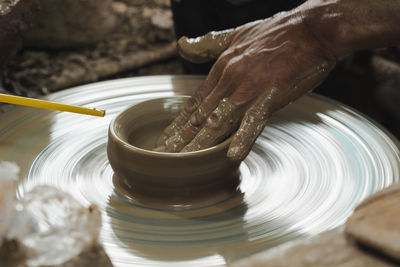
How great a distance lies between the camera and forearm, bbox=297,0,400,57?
146cm

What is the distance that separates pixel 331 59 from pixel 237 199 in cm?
56

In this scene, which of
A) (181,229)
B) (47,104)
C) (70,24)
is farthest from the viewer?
(70,24)

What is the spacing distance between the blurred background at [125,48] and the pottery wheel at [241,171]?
21.1 inches

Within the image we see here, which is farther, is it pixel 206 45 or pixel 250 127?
pixel 206 45

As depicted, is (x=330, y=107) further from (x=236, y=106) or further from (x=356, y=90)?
(x=356, y=90)

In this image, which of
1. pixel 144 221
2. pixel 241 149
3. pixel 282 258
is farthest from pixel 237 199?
pixel 282 258

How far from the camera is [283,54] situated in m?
1.50

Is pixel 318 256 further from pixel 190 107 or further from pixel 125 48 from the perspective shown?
pixel 125 48

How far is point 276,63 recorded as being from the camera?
1.48 m

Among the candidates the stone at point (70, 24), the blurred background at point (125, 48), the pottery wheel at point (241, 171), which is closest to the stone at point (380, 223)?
the pottery wheel at point (241, 171)

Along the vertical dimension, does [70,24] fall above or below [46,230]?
above

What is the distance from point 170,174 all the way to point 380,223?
2.03 ft

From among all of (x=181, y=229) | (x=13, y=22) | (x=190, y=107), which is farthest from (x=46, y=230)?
(x=13, y=22)

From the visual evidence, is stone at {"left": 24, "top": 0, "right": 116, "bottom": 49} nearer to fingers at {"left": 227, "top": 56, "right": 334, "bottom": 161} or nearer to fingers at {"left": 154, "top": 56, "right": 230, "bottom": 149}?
fingers at {"left": 154, "top": 56, "right": 230, "bottom": 149}
